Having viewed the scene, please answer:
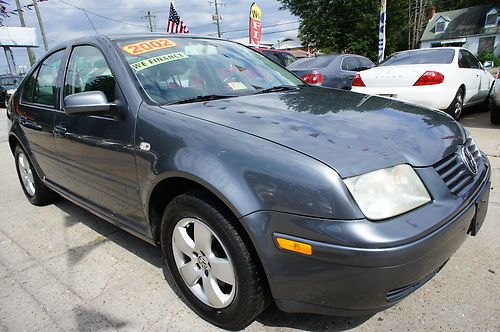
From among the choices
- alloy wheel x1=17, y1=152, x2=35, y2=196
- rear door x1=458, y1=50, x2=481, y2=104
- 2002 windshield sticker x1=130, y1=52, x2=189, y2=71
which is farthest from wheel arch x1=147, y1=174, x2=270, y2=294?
rear door x1=458, y1=50, x2=481, y2=104

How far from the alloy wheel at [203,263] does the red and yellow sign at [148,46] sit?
4.02ft

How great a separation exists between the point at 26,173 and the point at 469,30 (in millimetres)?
47702

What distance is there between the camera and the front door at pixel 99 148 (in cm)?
226

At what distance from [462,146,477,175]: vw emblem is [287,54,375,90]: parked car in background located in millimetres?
5812

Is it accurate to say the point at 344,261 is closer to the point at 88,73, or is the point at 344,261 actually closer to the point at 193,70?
the point at 193,70

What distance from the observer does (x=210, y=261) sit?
1.91 m

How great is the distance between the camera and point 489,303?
2.01 m

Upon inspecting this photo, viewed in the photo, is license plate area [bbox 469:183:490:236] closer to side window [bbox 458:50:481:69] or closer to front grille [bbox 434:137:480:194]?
front grille [bbox 434:137:480:194]

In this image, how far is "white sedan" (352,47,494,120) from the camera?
573 cm

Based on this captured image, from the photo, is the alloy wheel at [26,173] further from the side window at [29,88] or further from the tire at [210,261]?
the tire at [210,261]

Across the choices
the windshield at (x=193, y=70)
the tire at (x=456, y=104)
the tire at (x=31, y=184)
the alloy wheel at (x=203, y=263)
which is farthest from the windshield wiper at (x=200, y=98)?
the tire at (x=456, y=104)

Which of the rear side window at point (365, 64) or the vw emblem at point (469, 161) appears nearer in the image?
the vw emblem at point (469, 161)

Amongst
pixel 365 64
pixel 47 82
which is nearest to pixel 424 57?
pixel 365 64

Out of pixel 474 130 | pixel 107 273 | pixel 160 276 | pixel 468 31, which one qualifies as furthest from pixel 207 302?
pixel 468 31
